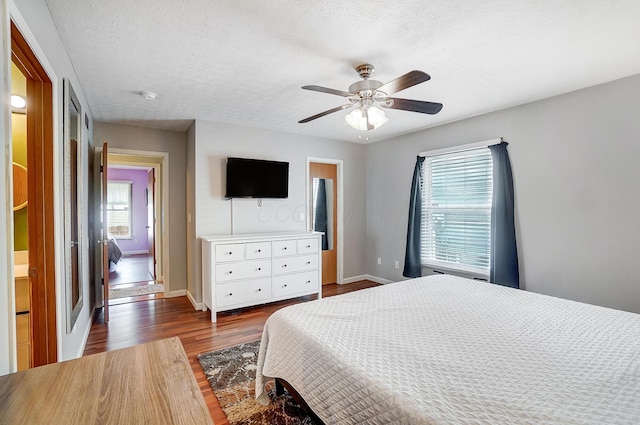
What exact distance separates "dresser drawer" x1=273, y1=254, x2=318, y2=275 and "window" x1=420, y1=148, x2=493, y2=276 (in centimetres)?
156

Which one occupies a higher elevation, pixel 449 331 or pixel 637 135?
pixel 637 135

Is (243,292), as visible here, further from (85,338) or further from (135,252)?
(135,252)

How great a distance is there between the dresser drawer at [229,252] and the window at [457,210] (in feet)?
8.15

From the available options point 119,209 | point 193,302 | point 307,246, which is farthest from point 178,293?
point 119,209

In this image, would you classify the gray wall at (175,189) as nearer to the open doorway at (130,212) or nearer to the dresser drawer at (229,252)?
the dresser drawer at (229,252)

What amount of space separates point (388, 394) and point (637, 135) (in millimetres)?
2966

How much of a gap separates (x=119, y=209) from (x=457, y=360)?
9070 mm

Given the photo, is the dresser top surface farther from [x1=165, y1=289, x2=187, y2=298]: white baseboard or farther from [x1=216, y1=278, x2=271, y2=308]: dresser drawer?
[x1=165, y1=289, x2=187, y2=298]: white baseboard

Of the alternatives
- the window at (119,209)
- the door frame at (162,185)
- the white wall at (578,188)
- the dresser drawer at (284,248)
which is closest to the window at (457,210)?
the white wall at (578,188)

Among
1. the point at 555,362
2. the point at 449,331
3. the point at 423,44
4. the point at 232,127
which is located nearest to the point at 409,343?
the point at 449,331

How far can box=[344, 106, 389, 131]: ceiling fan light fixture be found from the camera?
2.23m

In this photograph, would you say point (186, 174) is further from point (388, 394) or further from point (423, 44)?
point (388, 394)

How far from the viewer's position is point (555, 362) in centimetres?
130

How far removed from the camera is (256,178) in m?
3.90
